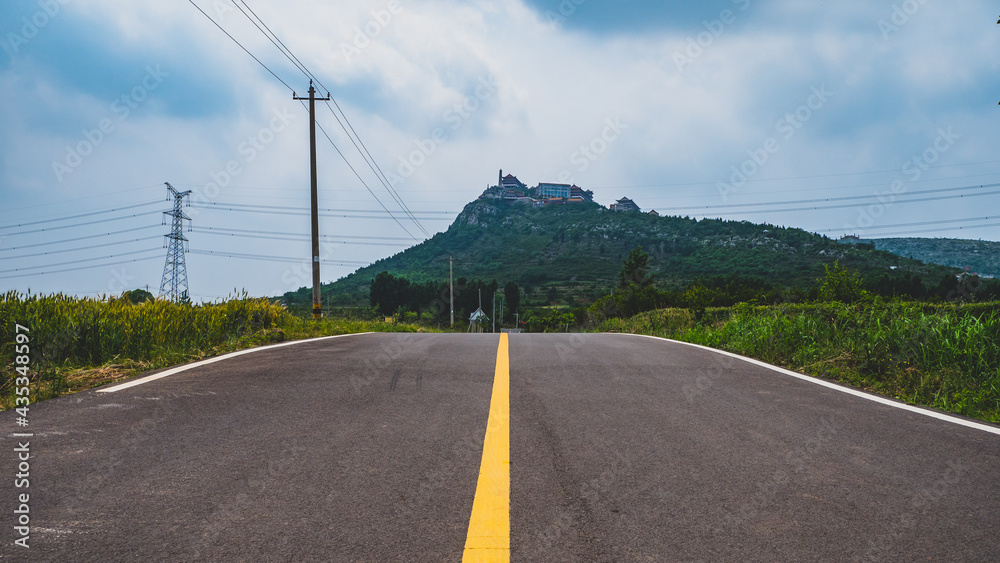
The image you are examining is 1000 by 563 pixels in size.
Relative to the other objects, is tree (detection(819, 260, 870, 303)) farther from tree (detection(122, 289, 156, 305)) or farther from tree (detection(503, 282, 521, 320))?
tree (detection(503, 282, 521, 320))

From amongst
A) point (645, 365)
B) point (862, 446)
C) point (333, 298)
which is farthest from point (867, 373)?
point (333, 298)

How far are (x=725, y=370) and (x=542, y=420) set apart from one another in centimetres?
314

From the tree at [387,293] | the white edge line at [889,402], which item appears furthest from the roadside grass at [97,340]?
the tree at [387,293]

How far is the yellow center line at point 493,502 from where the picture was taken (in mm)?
1800

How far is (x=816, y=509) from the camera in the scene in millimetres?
2199

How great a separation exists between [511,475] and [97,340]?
566 cm

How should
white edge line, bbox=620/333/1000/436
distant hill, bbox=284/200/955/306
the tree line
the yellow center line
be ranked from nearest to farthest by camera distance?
the yellow center line → white edge line, bbox=620/333/1000/436 → distant hill, bbox=284/200/955/306 → the tree line

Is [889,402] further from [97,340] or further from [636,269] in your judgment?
[636,269]

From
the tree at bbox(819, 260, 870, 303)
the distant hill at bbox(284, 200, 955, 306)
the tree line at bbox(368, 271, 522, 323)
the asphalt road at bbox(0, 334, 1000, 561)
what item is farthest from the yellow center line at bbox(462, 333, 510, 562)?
the tree line at bbox(368, 271, 522, 323)

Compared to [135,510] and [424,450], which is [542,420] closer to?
[424,450]

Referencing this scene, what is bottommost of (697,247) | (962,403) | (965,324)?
(962,403)

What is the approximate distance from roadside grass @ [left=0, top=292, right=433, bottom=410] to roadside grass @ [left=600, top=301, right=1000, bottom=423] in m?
7.23

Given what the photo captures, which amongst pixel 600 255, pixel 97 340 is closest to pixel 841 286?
pixel 97 340

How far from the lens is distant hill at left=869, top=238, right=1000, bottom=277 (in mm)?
75688
